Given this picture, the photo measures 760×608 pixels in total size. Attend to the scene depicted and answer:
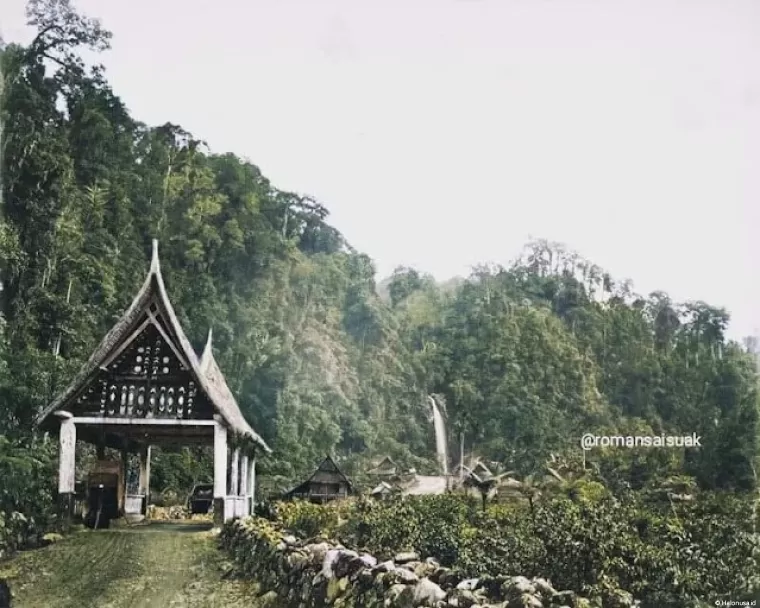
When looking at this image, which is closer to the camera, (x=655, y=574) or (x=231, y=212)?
(x=655, y=574)

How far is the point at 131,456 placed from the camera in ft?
18.9

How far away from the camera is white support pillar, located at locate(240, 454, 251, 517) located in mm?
5211

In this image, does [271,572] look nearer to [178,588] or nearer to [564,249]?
[178,588]

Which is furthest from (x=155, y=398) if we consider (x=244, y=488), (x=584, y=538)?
(x=584, y=538)

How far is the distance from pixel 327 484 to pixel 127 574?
0.91 meters

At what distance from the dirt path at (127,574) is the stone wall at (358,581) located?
14cm

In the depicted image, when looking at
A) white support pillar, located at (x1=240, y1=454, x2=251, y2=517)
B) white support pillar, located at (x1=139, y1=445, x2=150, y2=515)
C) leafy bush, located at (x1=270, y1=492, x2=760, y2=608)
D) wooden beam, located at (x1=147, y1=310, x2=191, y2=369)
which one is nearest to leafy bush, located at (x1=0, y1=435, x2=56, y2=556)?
white support pillar, located at (x1=139, y1=445, x2=150, y2=515)

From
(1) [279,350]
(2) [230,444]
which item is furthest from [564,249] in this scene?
(2) [230,444]

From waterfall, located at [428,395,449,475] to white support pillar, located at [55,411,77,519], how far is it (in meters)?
1.59

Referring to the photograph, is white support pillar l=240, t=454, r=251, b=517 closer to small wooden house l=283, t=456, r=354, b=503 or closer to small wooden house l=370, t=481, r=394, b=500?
small wooden house l=283, t=456, r=354, b=503

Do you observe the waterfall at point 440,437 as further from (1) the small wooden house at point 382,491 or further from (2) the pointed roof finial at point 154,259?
(2) the pointed roof finial at point 154,259

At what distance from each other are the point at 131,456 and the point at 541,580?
214cm

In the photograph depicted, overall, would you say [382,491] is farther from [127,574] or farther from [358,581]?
[127,574]

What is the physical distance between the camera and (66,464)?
211 inches
